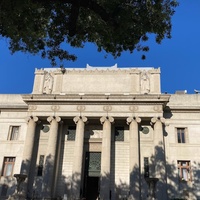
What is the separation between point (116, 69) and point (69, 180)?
13.1 meters

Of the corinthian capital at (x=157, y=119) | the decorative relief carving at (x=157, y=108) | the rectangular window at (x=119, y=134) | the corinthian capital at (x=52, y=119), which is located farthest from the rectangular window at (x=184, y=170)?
the corinthian capital at (x=52, y=119)

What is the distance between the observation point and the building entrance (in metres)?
27.0

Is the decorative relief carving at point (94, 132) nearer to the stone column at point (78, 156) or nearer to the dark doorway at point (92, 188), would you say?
the stone column at point (78, 156)

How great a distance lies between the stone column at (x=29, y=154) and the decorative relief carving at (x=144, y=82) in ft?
38.7

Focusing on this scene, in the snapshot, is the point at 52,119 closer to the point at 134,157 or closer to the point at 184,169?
the point at 134,157

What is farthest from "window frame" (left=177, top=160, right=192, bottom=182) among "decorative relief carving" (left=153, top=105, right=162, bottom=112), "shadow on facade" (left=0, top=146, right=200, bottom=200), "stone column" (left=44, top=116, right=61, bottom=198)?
"stone column" (left=44, top=116, right=61, bottom=198)

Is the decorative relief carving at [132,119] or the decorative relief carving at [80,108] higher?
the decorative relief carving at [80,108]

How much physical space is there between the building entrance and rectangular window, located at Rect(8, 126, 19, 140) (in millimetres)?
8117

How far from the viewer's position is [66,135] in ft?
93.5

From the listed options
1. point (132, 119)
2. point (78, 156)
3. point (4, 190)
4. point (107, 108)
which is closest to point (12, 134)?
point (4, 190)

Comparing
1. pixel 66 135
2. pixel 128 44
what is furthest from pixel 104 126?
pixel 128 44

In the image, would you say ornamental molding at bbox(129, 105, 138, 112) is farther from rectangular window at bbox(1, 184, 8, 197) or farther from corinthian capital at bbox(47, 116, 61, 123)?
rectangular window at bbox(1, 184, 8, 197)

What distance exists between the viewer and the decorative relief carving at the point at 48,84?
96.9 feet

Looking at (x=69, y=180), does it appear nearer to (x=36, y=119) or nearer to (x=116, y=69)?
(x=36, y=119)
